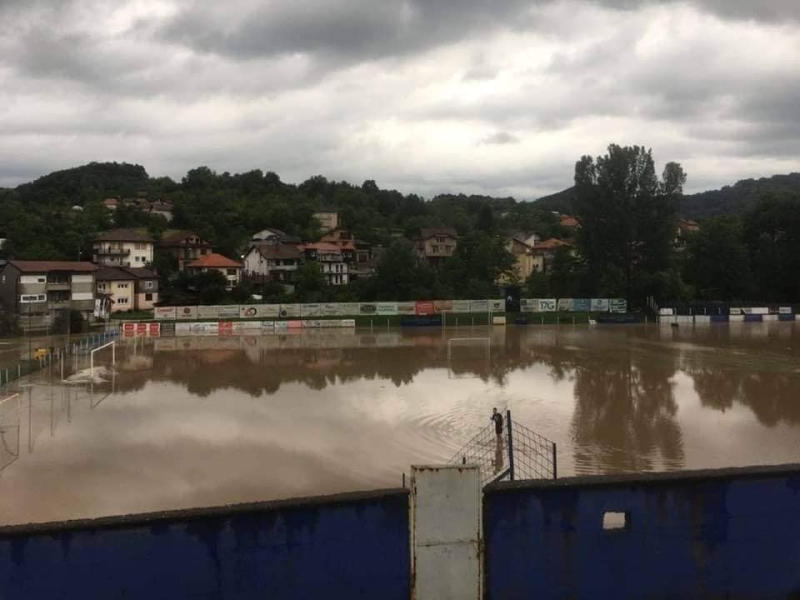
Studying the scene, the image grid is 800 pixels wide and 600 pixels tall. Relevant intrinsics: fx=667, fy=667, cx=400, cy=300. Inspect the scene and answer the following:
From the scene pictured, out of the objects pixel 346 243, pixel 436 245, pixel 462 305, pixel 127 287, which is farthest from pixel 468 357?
pixel 436 245

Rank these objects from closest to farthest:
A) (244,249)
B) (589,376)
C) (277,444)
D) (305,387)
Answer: (277,444) → (305,387) → (589,376) → (244,249)

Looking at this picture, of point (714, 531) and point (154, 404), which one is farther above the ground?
point (714, 531)

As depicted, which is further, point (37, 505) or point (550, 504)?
point (37, 505)

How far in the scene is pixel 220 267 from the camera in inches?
2628

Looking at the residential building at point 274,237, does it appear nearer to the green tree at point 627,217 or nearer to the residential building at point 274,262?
the residential building at point 274,262

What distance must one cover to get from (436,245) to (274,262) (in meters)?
22.6

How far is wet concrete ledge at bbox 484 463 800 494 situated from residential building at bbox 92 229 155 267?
65312mm

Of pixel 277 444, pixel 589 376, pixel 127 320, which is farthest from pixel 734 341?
pixel 127 320

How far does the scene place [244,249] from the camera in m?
76.9

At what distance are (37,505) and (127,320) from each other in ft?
137

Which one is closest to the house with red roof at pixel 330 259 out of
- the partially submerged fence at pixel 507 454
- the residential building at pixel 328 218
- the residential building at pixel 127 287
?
the residential building at pixel 127 287

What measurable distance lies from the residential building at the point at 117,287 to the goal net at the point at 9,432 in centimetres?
3433

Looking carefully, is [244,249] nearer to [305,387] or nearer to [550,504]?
[305,387]

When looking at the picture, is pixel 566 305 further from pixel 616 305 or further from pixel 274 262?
pixel 274 262
